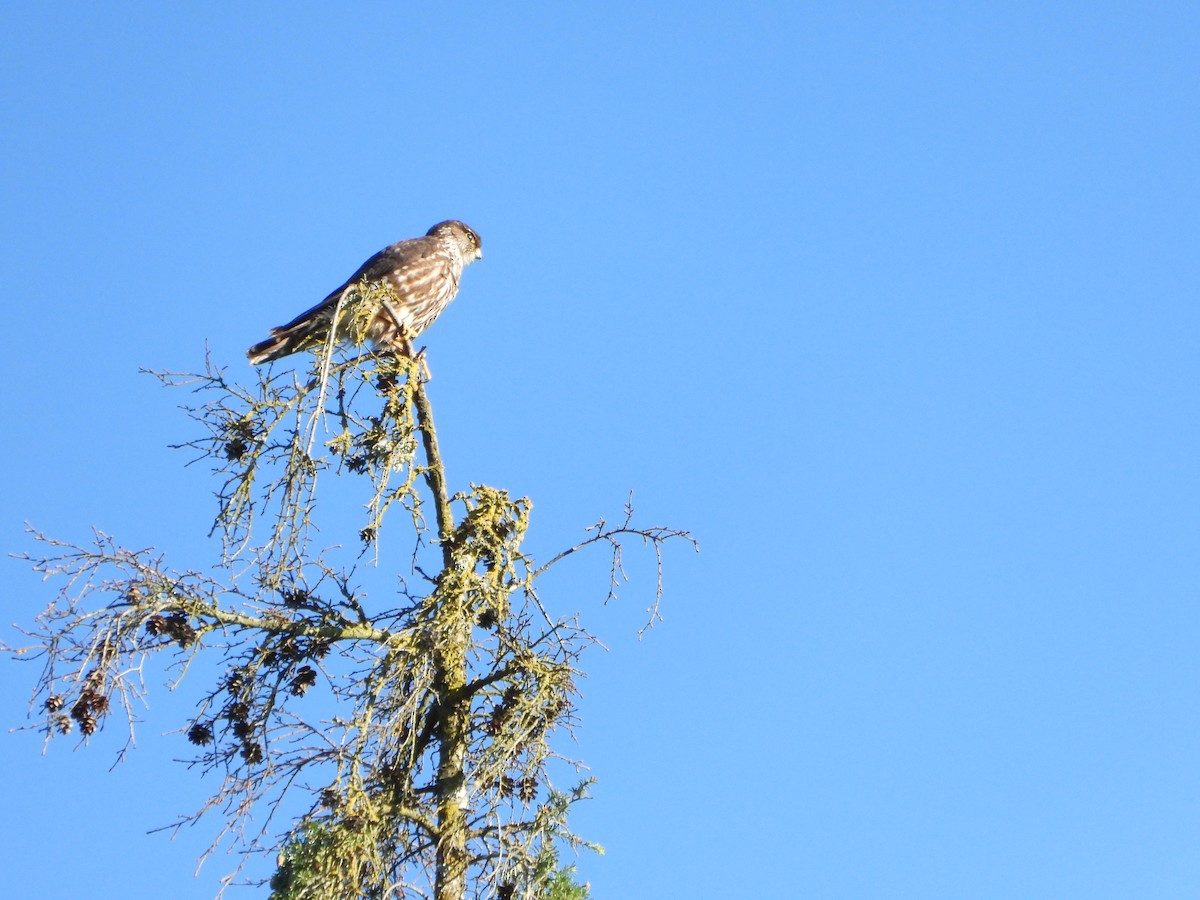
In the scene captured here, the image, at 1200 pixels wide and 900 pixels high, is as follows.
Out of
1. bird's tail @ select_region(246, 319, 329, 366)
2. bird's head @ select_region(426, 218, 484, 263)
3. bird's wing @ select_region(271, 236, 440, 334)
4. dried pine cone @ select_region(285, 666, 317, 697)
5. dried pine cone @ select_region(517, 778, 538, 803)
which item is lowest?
dried pine cone @ select_region(517, 778, 538, 803)

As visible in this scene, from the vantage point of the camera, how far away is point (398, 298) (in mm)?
7848

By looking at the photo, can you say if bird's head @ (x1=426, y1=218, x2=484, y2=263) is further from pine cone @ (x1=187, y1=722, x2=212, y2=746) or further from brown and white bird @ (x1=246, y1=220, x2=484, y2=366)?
pine cone @ (x1=187, y1=722, x2=212, y2=746)

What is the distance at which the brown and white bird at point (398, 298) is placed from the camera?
6250 mm

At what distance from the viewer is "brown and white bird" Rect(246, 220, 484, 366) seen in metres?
6.25

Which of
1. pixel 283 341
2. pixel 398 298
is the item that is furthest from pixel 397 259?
pixel 283 341

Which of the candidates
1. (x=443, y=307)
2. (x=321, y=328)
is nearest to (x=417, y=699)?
(x=321, y=328)

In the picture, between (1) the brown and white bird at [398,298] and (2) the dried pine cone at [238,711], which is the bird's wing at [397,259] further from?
(2) the dried pine cone at [238,711]

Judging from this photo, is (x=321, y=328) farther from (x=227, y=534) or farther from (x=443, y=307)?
(x=227, y=534)

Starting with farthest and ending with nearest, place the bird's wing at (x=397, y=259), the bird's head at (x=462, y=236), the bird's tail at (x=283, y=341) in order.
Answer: the bird's head at (x=462, y=236) < the bird's wing at (x=397, y=259) < the bird's tail at (x=283, y=341)

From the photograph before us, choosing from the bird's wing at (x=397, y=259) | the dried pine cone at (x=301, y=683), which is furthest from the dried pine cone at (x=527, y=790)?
the bird's wing at (x=397, y=259)

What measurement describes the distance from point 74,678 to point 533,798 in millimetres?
1572

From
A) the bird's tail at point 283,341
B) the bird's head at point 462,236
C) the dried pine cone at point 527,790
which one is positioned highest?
the bird's head at point 462,236

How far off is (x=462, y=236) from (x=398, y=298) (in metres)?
2.35

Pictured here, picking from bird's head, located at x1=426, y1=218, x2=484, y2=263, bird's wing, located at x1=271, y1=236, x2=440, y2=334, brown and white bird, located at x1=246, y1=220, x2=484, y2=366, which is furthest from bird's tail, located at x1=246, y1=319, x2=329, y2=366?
bird's head, located at x1=426, y1=218, x2=484, y2=263
